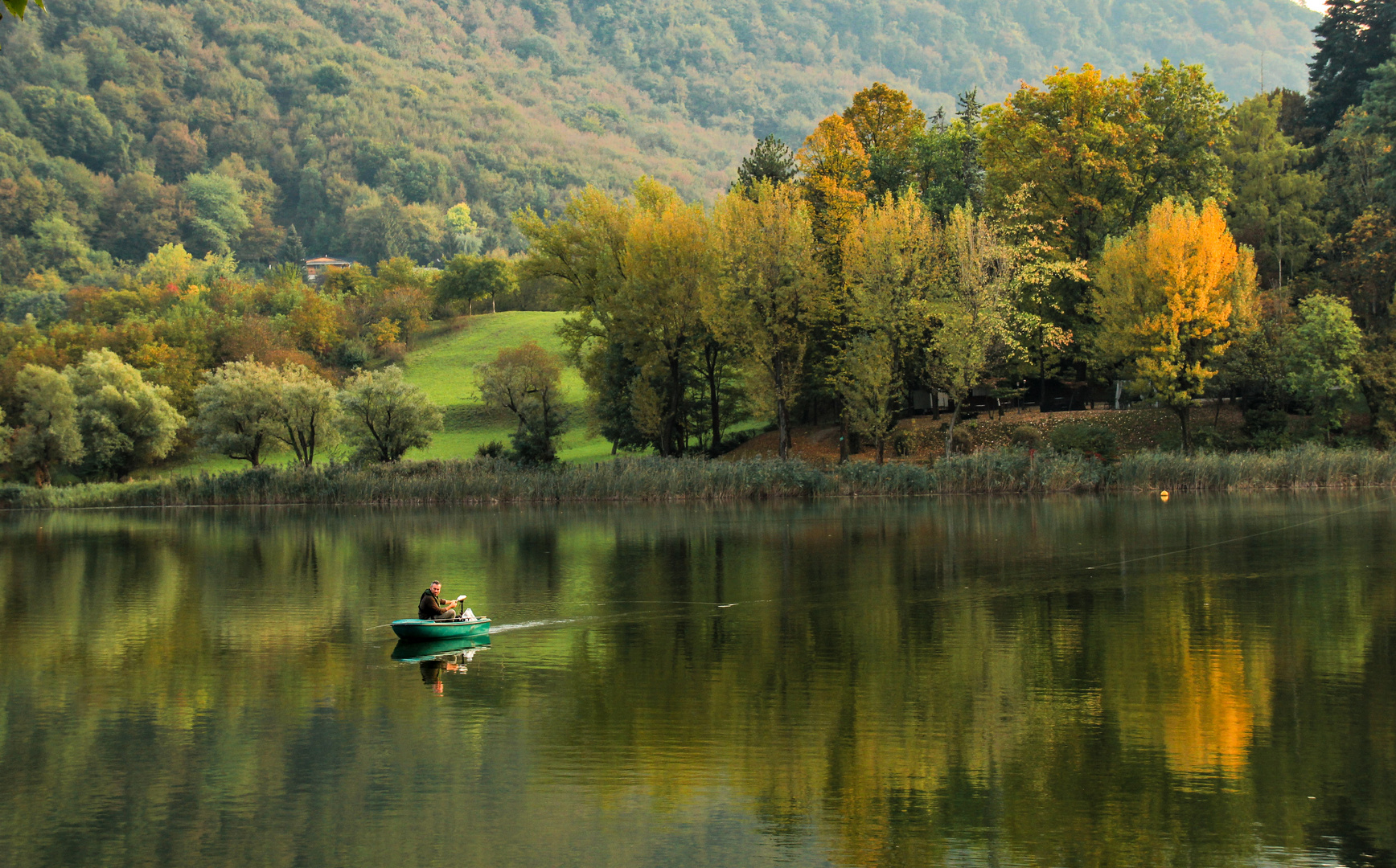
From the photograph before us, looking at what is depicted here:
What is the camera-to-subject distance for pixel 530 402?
2633 inches

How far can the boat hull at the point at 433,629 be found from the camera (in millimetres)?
23484

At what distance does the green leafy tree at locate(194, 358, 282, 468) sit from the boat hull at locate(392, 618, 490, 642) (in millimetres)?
49381

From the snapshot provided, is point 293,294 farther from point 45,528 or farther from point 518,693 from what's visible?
point 518,693

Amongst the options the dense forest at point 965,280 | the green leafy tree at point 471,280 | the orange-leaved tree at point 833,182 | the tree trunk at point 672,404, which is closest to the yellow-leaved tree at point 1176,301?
the dense forest at point 965,280

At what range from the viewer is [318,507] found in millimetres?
61281

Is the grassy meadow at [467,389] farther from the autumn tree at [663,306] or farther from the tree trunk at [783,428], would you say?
the tree trunk at [783,428]

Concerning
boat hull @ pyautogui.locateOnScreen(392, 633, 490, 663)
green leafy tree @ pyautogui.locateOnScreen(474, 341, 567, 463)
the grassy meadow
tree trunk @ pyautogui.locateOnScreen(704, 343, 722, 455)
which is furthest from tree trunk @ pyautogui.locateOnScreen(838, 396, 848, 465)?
boat hull @ pyautogui.locateOnScreen(392, 633, 490, 663)

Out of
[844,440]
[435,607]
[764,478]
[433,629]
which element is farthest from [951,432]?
[433,629]

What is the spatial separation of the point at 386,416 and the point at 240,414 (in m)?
9.98

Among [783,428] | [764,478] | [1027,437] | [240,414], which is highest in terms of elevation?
[240,414]

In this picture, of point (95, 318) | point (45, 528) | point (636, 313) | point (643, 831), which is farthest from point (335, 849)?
point (95, 318)

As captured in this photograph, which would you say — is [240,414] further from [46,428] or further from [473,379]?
[473,379]

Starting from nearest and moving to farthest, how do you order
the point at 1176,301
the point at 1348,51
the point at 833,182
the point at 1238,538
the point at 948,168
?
the point at 1238,538, the point at 1176,301, the point at 833,182, the point at 948,168, the point at 1348,51

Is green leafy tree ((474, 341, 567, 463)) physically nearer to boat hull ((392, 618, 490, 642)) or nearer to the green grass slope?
the green grass slope
